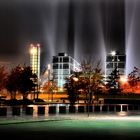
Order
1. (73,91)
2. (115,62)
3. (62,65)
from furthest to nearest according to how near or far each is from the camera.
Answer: (62,65) < (115,62) < (73,91)

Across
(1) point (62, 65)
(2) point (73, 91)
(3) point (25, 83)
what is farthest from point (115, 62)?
(2) point (73, 91)

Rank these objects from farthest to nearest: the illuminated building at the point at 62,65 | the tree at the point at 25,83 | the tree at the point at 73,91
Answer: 1. the illuminated building at the point at 62,65
2. the tree at the point at 25,83
3. the tree at the point at 73,91

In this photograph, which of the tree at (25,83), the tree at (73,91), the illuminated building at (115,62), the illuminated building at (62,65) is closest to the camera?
the tree at (73,91)

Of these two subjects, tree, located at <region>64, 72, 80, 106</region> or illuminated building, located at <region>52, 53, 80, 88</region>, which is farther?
illuminated building, located at <region>52, 53, 80, 88</region>

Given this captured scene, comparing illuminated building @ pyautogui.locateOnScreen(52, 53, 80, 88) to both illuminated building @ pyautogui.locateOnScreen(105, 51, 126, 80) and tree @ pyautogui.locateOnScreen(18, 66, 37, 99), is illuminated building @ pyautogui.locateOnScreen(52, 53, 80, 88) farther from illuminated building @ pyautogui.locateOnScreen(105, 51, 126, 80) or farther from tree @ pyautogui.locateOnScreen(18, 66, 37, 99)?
tree @ pyautogui.locateOnScreen(18, 66, 37, 99)

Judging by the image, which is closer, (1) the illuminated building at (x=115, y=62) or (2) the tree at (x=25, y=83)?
(2) the tree at (x=25, y=83)

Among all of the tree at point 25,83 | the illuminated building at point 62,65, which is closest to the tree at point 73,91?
the tree at point 25,83

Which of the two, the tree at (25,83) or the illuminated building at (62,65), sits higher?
the illuminated building at (62,65)

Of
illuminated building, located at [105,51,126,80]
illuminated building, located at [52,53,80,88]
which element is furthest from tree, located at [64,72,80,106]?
illuminated building, located at [105,51,126,80]

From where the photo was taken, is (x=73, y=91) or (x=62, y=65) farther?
(x=62, y=65)

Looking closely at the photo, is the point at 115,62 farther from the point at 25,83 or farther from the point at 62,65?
the point at 25,83

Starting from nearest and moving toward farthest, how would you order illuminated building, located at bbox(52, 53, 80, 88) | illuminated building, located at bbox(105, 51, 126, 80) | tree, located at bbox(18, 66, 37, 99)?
tree, located at bbox(18, 66, 37, 99) → illuminated building, located at bbox(105, 51, 126, 80) → illuminated building, located at bbox(52, 53, 80, 88)

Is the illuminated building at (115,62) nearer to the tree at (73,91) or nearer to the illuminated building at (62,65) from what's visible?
Answer: the illuminated building at (62,65)

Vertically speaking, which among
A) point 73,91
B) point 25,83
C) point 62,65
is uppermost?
point 62,65
